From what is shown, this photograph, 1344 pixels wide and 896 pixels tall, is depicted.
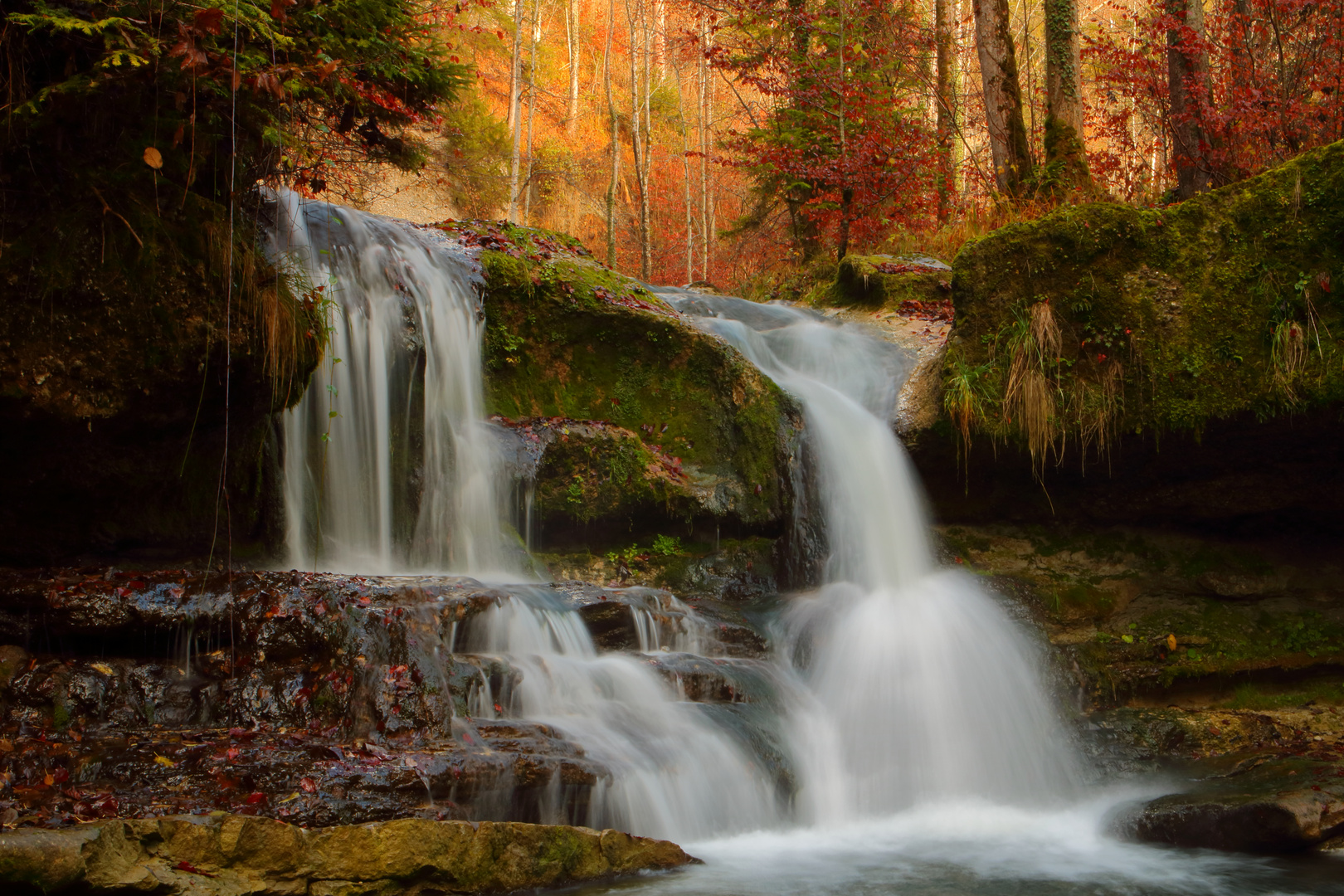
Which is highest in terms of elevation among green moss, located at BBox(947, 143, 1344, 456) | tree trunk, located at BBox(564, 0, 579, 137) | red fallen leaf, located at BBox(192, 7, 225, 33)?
tree trunk, located at BBox(564, 0, 579, 137)

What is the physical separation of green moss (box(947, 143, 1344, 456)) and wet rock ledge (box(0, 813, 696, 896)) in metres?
5.50

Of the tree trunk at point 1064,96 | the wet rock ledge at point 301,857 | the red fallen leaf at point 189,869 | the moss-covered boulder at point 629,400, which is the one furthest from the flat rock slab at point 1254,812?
the tree trunk at point 1064,96

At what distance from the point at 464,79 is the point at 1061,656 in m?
7.20

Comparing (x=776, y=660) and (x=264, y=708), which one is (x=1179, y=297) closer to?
(x=776, y=660)

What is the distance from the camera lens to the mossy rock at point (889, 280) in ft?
40.5

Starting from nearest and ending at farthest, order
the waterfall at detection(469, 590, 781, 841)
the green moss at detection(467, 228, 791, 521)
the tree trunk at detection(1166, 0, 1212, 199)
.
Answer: the waterfall at detection(469, 590, 781, 841), the green moss at detection(467, 228, 791, 521), the tree trunk at detection(1166, 0, 1212, 199)

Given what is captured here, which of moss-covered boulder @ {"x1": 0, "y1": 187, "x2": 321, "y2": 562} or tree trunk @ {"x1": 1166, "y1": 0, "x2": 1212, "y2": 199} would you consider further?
tree trunk @ {"x1": 1166, "y1": 0, "x2": 1212, "y2": 199}

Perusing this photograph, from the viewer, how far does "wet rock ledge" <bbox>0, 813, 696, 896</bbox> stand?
305 centimetres

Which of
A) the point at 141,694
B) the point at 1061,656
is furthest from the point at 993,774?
the point at 141,694

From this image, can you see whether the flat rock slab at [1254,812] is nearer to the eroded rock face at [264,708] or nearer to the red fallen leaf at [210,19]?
the eroded rock face at [264,708]

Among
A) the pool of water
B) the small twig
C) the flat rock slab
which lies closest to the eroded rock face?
the pool of water

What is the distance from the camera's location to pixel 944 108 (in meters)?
17.3

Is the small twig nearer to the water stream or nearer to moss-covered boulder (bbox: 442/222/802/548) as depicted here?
the water stream

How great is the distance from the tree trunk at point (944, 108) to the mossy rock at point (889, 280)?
115 inches
